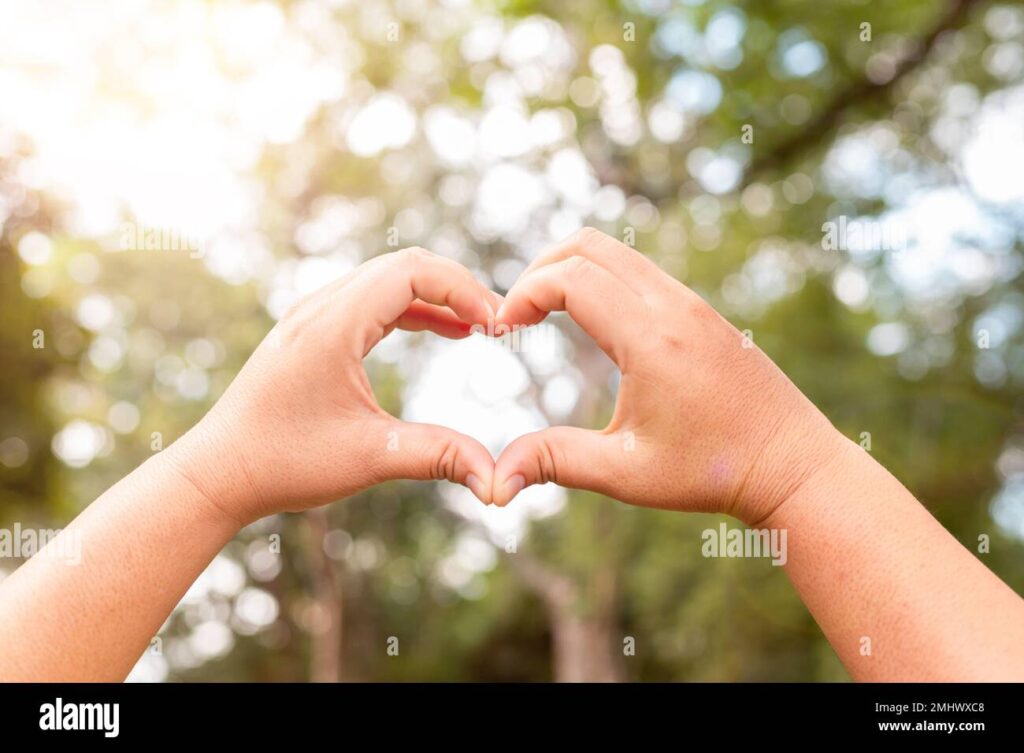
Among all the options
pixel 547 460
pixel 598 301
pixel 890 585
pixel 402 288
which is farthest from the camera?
pixel 547 460

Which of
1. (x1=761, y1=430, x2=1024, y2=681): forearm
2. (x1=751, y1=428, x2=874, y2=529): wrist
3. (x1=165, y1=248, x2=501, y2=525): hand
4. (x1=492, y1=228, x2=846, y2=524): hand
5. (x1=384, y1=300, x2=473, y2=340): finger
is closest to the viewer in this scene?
(x1=761, y1=430, x2=1024, y2=681): forearm

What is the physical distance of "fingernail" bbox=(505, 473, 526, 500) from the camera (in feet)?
6.63

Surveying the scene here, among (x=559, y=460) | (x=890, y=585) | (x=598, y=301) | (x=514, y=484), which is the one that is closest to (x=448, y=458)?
(x=514, y=484)

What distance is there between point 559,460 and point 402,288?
60cm

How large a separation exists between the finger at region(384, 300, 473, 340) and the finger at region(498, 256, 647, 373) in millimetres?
471

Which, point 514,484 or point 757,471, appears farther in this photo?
point 514,484

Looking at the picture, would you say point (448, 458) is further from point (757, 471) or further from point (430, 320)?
point (757, 471)

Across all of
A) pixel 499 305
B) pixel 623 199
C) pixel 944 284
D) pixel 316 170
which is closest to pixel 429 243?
pixel 316 170

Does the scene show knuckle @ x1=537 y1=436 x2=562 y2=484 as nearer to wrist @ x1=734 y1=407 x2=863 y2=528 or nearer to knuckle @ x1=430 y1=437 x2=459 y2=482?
knuckle @ x1=430 y1=437 x2=459 y2=482

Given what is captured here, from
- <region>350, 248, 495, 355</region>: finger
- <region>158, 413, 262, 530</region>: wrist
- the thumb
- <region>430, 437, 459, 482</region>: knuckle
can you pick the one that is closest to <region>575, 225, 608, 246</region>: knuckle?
<region>350, 248, 495, 355</region>: finger

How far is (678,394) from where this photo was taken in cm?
194

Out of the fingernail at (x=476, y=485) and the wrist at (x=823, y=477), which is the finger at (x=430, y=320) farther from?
the wrist at (x=823, y=477)
